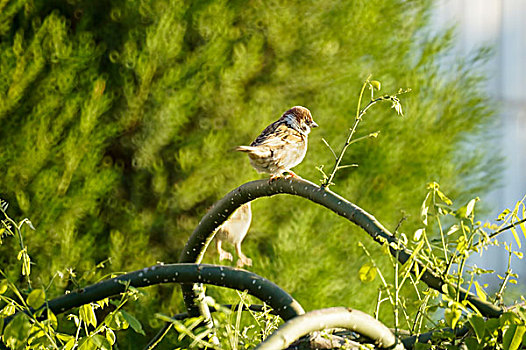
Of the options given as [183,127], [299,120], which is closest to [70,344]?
[299,120]

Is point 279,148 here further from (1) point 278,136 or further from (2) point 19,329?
(2) point 19,329

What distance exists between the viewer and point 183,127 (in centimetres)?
219

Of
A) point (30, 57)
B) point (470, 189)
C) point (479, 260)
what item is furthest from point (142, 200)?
point (479, 260)

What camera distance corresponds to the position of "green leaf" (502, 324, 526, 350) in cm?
48

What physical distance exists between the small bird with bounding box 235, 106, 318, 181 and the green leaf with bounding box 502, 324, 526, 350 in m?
0.68

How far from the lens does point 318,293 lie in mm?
2150

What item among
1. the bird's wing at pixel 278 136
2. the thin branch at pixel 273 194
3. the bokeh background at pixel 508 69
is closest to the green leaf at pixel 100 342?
the thin branch at pixel 273 194

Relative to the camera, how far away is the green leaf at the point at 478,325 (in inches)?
19.3

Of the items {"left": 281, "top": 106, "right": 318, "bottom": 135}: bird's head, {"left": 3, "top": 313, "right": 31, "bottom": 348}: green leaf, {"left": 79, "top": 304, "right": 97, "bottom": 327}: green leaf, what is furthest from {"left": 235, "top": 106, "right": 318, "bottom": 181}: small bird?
{"left": 3, "top": 313, "right": 31, "bottom": 348}: green leaf

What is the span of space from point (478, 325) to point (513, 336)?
0.02 meters

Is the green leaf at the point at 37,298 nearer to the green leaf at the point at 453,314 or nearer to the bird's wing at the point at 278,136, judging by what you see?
the green leaf at the point at 453,314

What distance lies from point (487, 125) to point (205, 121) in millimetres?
1024

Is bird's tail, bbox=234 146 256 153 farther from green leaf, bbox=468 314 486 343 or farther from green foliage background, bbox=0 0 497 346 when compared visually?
green foliage background, bbox=0 0 497 346

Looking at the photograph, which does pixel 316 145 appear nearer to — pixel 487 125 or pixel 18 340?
pixel 487 125
